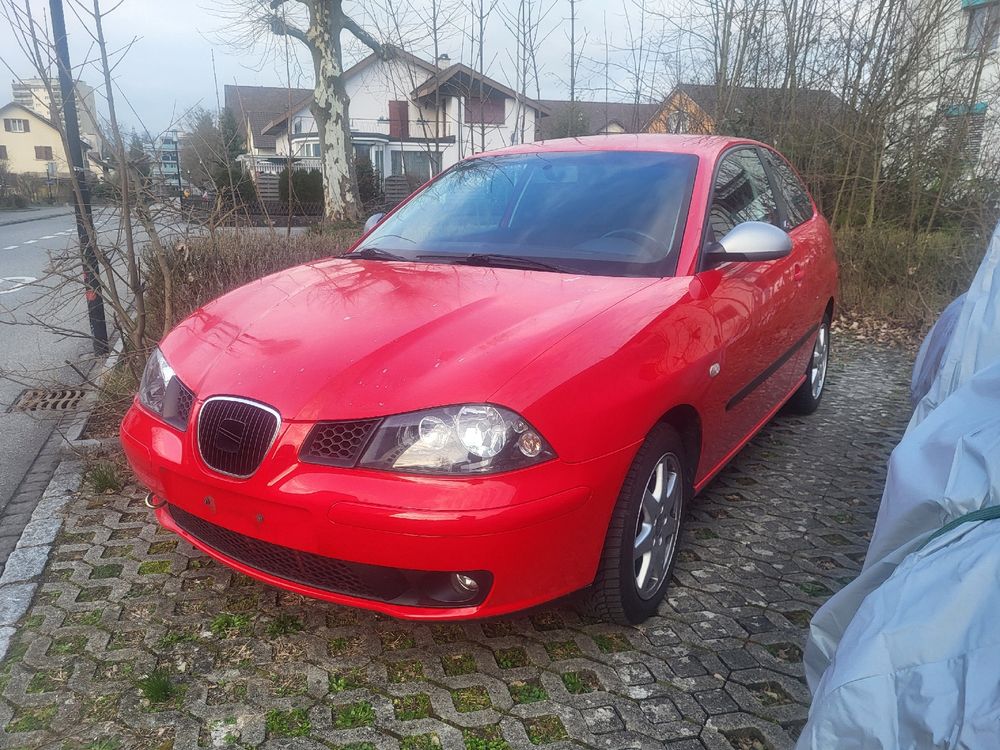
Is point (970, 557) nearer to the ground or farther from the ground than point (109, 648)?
farther from the ground

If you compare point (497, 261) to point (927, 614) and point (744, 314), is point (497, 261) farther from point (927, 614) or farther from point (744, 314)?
point (927, 614)

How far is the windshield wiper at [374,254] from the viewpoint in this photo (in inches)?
140

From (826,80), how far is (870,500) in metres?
7.89

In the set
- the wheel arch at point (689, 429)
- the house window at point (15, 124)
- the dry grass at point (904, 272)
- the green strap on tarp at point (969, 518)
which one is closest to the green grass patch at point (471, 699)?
the wheel arch at point (689, 429)

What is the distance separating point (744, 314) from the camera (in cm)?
331

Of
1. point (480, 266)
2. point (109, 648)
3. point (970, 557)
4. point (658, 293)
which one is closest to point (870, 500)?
point (658, 293)

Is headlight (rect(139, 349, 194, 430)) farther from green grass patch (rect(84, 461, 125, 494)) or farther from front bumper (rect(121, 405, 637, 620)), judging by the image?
green grass patch (rect(84, 461, 125, 494))

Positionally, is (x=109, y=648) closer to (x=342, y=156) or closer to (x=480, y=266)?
(x=480, y=266)

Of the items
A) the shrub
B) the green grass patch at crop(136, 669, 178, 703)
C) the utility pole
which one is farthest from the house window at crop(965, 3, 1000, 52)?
the shrub

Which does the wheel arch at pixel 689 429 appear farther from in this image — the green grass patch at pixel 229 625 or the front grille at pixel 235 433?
the green grass patch at pixel 229 625

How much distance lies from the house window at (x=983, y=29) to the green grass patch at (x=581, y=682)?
9781 millimetres

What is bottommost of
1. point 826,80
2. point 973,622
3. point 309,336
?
point 973,622

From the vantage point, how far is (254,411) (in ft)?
7.57

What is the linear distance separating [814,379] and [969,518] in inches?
149
